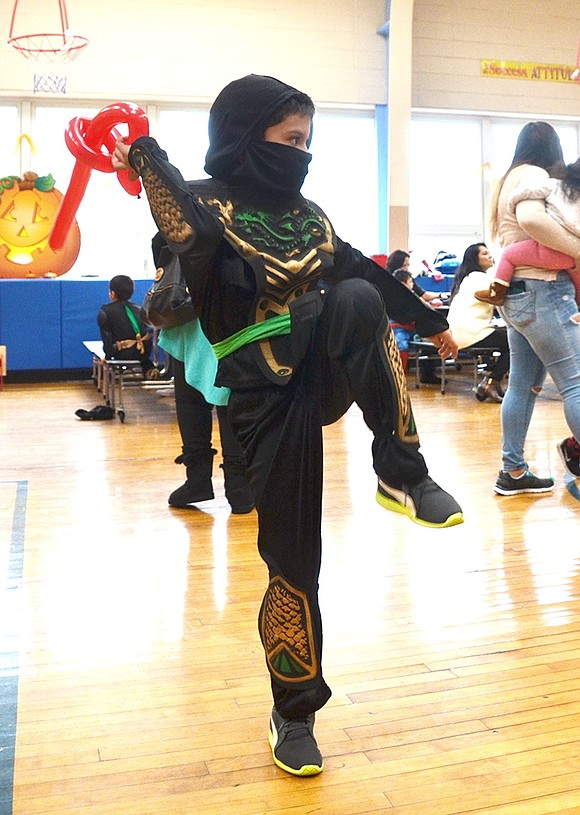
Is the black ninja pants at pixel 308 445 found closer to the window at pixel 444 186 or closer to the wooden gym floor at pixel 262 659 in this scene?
the wooden gym floor at pixel 262 659

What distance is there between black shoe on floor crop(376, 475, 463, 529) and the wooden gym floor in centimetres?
54

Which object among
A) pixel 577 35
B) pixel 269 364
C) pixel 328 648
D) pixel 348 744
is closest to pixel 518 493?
pixel 328 648

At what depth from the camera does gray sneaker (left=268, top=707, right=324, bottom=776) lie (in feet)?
6.24

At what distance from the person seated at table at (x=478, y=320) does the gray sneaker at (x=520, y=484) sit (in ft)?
3.21

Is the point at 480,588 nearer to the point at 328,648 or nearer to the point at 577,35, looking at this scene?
the point at 328,648

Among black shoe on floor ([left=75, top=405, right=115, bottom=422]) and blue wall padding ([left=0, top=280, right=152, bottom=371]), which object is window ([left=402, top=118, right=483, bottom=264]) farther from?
black shoe on floor ([left=75, top=405, right=115, bottom=422])

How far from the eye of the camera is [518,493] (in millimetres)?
4430

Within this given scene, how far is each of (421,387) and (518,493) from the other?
5009mm

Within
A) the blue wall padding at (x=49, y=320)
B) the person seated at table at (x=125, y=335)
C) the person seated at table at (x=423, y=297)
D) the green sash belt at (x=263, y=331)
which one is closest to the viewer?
the green sash belt at (x=263, y=331)

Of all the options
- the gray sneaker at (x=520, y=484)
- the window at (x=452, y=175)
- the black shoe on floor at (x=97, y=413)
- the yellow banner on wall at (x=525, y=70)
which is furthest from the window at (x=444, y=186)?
the gray sneaker at (x=520, y=484)

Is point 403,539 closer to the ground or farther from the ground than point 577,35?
closer to the ground

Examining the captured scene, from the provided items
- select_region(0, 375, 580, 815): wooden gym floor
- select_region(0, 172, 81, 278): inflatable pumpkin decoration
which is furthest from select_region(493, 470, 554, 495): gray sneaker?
select_region(0, 172, 81, 278): inflatable pumpkin decoration

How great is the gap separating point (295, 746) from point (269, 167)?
1.14 m

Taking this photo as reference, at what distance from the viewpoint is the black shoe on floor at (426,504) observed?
170 cm
